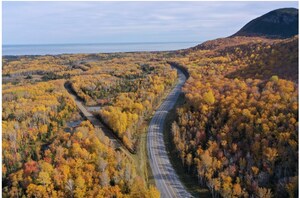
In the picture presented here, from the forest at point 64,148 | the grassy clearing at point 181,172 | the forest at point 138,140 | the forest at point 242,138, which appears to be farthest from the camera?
the grassy clearing at point 181,172

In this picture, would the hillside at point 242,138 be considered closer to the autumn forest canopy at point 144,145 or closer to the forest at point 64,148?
the autumn forest canopy at point 144,145

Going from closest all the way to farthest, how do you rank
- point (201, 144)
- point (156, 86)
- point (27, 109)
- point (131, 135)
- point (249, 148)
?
point (249, 148) < point (201, 144) < point (131, 135) < point (27, 109) < point (156, 86)

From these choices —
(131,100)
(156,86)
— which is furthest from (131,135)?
(156,86)

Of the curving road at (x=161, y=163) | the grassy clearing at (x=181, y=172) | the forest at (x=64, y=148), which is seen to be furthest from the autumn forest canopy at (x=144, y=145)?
the curving road at (x=161, y=163)

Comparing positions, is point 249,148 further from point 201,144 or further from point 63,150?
point 63,150

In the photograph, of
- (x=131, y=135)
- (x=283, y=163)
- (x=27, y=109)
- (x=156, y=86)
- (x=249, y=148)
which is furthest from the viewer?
(x=156, y=86)

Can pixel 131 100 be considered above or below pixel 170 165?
above

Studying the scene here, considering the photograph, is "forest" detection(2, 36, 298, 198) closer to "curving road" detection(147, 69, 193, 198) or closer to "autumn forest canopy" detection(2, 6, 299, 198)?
"autumn forest canopy" detection(2, 6, 299, 198)

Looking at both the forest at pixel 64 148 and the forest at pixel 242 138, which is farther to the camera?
the forest at pixel 242 138
